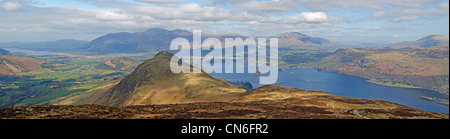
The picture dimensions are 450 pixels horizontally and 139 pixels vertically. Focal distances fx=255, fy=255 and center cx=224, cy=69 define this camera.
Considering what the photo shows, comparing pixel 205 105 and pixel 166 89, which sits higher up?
pixel 205 105

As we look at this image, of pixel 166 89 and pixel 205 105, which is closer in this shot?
pixel 205 105

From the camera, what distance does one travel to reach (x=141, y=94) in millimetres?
111000

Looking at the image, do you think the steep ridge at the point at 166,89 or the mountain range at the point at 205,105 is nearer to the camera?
the mountain range at the point at 205,105

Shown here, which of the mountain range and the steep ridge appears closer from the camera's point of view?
the mountain range
